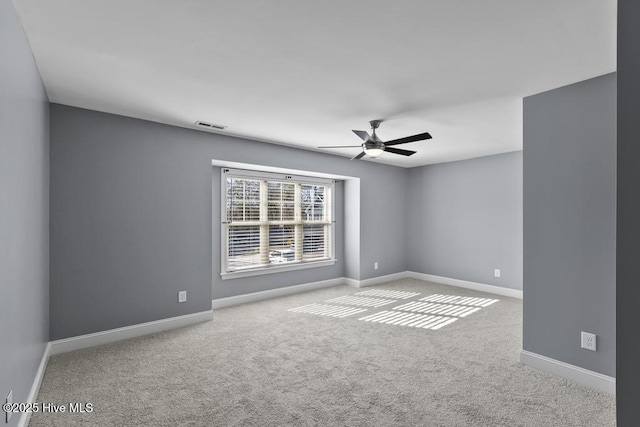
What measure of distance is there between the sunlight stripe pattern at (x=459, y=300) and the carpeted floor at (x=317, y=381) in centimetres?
101

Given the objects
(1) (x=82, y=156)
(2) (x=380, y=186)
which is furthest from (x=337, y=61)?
(2) (x=380, y=186)

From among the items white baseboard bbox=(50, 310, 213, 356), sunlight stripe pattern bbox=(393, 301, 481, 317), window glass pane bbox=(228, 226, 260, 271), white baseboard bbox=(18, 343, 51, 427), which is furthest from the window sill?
white baseboard bbox=(18, 343, 51, 427)

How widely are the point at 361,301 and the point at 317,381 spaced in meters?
2.68

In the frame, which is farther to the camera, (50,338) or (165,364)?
(50,338)

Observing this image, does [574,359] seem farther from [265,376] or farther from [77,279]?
[77,279]

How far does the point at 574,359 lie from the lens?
2.79m

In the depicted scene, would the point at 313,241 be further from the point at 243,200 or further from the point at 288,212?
the point at 243,200

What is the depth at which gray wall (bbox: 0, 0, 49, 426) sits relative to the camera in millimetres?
1715

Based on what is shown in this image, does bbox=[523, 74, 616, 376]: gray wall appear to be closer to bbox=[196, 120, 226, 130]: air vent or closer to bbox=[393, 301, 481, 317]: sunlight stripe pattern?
bbox=[393, 301, 481, 317]: sunlight stripe pattern

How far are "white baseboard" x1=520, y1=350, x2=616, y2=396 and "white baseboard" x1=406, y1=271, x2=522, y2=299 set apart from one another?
287 centimetres

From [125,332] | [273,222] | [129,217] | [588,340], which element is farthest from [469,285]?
[129,217]

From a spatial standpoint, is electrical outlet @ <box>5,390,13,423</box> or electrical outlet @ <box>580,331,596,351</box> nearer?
electrical outlet @ <box>5,390,13,423</box>

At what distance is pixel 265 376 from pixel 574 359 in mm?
2549
